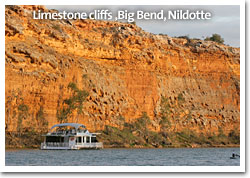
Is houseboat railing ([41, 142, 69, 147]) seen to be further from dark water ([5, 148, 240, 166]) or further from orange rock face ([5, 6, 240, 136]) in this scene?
dark water ([5, 148, 240, 166])

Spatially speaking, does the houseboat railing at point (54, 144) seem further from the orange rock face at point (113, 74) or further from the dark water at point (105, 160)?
the dark water at point (105, 160)

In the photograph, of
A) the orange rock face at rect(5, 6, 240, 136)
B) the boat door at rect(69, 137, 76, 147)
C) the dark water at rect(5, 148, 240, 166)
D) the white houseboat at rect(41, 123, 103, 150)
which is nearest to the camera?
the dark water at rect(5, 148, 240, 166)

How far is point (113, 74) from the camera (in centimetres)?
7888

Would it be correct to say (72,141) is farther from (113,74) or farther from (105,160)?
(113,74)

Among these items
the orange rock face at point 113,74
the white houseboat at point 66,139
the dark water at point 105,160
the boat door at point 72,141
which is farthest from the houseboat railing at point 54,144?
the dark water at point 105,160

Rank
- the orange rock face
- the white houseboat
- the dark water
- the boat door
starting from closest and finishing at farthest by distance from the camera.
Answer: the dark water → the white houseboat → the boat door → the orange rock face

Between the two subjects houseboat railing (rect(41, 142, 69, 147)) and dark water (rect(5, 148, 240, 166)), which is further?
houseboat railing (rect(41, 142, 69, 147))

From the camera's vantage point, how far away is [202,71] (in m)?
91.8

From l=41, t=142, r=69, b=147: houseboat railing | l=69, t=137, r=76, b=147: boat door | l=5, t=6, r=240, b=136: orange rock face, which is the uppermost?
l=5, t=6, r=240, b=136: orange rock face

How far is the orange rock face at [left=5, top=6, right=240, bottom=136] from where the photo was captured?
65562 millimetres

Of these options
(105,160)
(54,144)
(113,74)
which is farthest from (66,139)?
(113,74)

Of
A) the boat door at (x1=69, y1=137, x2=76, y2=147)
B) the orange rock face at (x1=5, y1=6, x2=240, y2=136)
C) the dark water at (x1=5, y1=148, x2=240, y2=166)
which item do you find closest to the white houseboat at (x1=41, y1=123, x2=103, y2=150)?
the boat door at (x1=69, y1=137, x2=76, y2=147)
